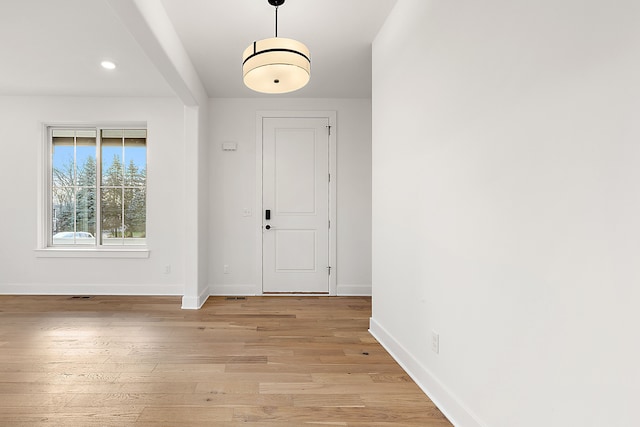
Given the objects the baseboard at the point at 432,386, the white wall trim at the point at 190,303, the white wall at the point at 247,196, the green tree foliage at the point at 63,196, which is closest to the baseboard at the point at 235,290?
the white wall at the point at 247,196

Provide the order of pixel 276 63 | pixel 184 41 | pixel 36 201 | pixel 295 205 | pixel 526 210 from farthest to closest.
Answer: pixel 295 205, pixel 36 201, pixel 184 41, pixel 276 63, pixel 526 210

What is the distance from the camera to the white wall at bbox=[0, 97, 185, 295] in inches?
188

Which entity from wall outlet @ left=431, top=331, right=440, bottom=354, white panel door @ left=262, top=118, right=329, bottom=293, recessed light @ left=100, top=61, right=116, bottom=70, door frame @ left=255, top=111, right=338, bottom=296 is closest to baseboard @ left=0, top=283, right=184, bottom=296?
door frame @ left=255, top=111, right=338, bottom=296

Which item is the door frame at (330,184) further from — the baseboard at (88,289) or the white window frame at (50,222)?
the white window frame at (50,222)

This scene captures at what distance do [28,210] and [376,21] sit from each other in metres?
4.80

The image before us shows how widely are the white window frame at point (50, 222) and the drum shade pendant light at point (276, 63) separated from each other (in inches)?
119

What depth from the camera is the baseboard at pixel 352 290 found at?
4.94m

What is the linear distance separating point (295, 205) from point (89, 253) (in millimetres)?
2725

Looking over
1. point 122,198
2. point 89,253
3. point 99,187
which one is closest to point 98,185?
point 99,187

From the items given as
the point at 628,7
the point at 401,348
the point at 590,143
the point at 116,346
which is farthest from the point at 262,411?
the point at 628,7

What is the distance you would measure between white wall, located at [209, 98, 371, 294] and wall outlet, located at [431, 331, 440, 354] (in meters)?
2.81

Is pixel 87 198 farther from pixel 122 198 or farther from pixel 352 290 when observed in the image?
pixel 352 290

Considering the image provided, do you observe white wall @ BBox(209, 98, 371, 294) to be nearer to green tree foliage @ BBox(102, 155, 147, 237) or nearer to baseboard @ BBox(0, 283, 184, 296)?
baseboard @ BBox(0, 283, 184, 296)

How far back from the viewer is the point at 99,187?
16.3ft
